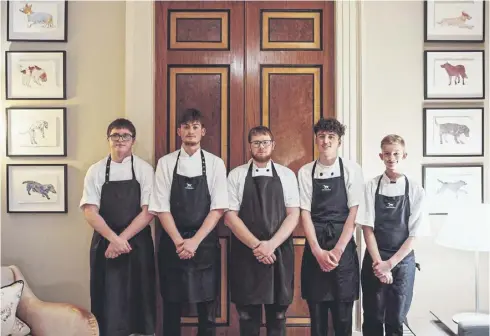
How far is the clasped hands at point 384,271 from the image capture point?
2.37m

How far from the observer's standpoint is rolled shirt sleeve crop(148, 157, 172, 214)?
2.45 m

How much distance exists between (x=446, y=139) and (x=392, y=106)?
427 mm

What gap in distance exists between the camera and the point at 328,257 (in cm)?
237

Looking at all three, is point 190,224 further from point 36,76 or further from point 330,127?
point 36,76

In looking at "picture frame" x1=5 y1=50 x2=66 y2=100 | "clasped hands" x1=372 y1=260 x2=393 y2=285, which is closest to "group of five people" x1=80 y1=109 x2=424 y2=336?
"clasped hands" x1=372 y1=260 x2=393 y2=285

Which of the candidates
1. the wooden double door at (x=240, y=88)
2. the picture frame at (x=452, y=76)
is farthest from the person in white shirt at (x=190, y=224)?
the picture frame at (x=452, y=76)

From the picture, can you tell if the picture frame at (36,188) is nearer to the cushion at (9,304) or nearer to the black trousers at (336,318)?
the cushion at (9,304)

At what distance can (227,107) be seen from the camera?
2.94 metres

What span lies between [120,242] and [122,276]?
8.2 inches

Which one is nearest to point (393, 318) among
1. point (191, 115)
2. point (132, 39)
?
point (191, 115)

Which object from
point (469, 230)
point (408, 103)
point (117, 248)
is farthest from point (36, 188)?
point (469, 230)

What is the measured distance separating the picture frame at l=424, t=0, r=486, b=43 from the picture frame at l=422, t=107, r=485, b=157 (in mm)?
482

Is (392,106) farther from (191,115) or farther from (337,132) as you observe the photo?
(191,115)

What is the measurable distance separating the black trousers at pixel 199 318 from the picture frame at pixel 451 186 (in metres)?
1.61
